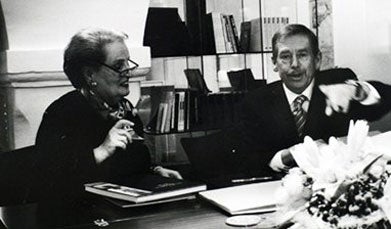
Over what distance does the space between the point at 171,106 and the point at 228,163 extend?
423 millimetres

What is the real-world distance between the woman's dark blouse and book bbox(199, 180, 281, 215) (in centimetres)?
58

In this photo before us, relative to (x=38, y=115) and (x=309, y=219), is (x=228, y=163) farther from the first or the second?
(x=309, y=219)

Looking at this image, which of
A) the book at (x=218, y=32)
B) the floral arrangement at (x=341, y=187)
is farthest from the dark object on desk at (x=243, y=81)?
the floral arrangement at (x=341, y=187)

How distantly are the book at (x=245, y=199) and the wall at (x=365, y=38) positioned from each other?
37.7 inches

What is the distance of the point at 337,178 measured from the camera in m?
1.41

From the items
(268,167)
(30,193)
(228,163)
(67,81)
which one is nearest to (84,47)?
(67,81)

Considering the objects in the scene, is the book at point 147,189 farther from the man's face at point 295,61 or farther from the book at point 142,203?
the man's face at point 295,61

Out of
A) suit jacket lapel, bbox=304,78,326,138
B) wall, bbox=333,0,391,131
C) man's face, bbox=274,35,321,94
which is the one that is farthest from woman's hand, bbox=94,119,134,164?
wall, bbox=333,0,391,131

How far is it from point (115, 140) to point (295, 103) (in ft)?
3.28

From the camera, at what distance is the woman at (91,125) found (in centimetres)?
251

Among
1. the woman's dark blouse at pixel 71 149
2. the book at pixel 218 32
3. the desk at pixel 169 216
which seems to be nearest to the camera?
the desk at pixel 169 216

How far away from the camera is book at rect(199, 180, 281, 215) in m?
2.00

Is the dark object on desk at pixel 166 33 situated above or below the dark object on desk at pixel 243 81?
above

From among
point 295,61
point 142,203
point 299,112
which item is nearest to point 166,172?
point 142,203
